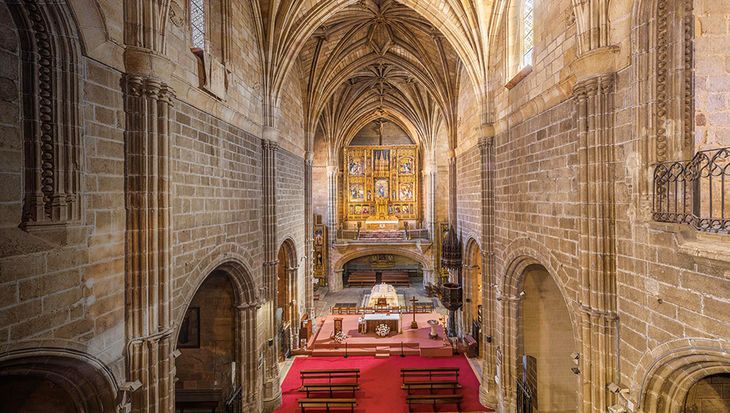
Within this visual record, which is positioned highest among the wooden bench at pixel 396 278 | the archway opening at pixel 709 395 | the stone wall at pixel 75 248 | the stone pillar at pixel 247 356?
the stone wall at pixel 75 248

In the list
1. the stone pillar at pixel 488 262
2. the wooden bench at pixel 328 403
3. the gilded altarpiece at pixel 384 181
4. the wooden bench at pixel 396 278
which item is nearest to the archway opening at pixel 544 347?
the stone pillar at pixel 488 262

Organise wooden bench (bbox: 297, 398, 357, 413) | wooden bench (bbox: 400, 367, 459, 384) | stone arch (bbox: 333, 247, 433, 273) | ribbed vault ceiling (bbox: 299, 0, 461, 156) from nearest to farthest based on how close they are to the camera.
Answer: wooden bench (bbox: 297, 398, 357, 413)
wooden bench (bbox: 400, 367, 459, 384)
ribbed vault ceiling (bbox: 299, 0, 461, 156)
stone arch (bbox: 333, 247, 433, 273)

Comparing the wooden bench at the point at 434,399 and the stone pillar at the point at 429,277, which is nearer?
the wooden bench at the point at 434,399

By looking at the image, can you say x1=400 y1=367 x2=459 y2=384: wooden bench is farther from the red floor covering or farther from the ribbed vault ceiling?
the ribbed vault ceiling

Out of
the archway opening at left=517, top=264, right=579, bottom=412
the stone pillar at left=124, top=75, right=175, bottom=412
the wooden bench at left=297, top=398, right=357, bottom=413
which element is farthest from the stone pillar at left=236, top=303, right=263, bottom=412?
the archway opening at left=517, top=264, right=579, bottom=412

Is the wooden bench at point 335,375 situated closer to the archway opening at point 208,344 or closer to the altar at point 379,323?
the archway opening at point 208,344

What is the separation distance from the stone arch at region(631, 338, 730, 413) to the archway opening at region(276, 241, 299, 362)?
12.0 m

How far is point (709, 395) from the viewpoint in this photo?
5586 mm

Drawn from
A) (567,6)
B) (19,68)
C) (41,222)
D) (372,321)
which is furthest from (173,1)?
(372,321)

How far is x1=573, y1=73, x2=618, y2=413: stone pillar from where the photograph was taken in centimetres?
563

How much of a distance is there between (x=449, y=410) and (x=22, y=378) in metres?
10.3

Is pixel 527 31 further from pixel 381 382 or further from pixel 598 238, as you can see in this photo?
pixel 381 382

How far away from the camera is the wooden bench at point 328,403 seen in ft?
35.6

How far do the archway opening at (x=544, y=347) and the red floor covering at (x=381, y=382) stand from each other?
2.29 meters
